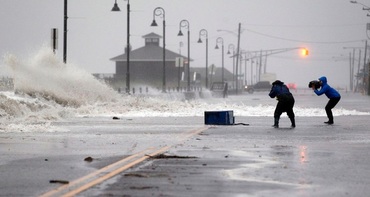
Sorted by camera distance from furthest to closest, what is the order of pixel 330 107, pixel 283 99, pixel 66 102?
1. pixel 66 102
2. pixel 330 107
3. pixel 283 99

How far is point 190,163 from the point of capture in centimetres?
1388

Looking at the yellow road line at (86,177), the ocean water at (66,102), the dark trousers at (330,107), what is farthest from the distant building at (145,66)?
the yellow road line at (86,177)

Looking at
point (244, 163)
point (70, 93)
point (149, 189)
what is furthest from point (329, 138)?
point (70, 93)

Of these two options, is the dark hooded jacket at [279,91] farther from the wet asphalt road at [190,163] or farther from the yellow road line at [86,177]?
the yellow road line at [86,177]

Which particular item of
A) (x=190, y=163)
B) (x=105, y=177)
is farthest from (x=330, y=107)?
(x=105, y=177)

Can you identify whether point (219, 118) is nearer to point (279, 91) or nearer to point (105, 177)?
point (279, 91)

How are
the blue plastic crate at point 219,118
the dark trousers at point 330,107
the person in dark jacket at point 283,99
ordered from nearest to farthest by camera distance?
1. the person in dark jacket at point 283,99
2. the blue plastic crate at point 219,118
3. the dark trousers at point 330,107

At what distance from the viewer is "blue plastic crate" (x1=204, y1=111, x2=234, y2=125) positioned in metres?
27.7

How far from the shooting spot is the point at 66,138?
20562mm

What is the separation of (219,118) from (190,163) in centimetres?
1413

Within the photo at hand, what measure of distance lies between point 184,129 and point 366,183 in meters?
13.9

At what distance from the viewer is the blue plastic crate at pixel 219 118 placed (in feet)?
90.8

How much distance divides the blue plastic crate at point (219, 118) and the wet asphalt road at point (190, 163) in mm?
4206

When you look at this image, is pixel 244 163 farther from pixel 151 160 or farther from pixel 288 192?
pixel 288 192
